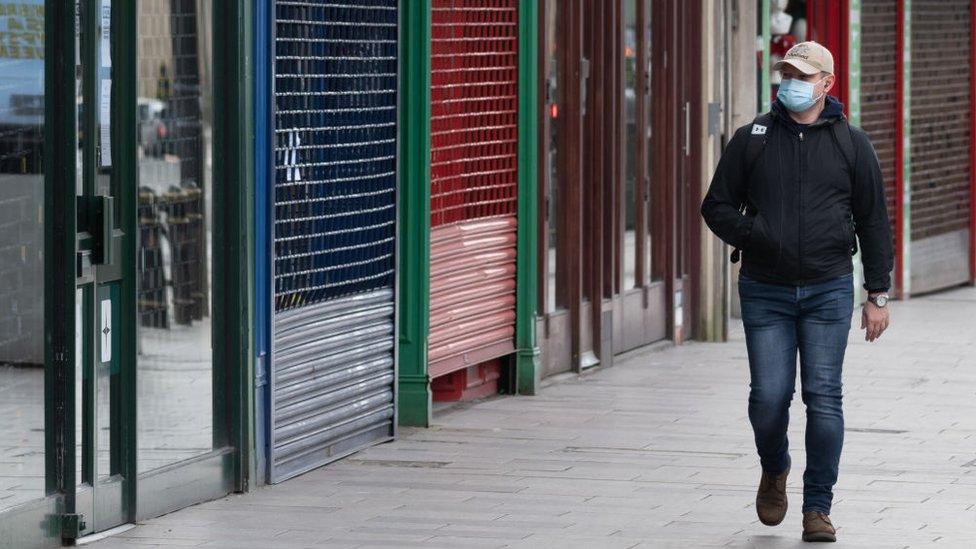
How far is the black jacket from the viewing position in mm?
7012

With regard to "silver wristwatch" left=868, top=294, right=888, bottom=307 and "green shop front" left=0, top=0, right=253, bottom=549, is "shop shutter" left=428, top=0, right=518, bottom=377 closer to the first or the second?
"green shop front" left=0, top=0, right=253, bottom=549

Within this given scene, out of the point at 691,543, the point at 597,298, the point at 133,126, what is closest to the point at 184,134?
the point at 133,126

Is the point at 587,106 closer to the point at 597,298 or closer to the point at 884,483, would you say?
the point at 597,298

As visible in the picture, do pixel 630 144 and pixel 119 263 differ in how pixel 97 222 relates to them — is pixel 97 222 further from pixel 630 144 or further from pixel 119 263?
pixel 630 144

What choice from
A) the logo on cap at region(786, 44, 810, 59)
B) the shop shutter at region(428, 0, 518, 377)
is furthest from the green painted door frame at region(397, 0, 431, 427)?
the logo on cap at region(786, 44, 810, 59)

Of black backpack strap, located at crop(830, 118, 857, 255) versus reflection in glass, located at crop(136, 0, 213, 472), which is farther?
reflection in glass, located at crop(136, 0, 213, 472)

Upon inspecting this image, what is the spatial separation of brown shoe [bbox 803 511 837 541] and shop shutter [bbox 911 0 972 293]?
420 inches

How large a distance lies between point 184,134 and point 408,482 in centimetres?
167

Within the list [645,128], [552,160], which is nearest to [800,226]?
[552,160]

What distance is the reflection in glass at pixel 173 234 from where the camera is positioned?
24.2 feet

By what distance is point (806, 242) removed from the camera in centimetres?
700

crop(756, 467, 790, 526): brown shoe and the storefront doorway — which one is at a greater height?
the storefront doorway

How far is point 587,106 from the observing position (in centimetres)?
1209

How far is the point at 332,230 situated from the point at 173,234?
1.24 m
